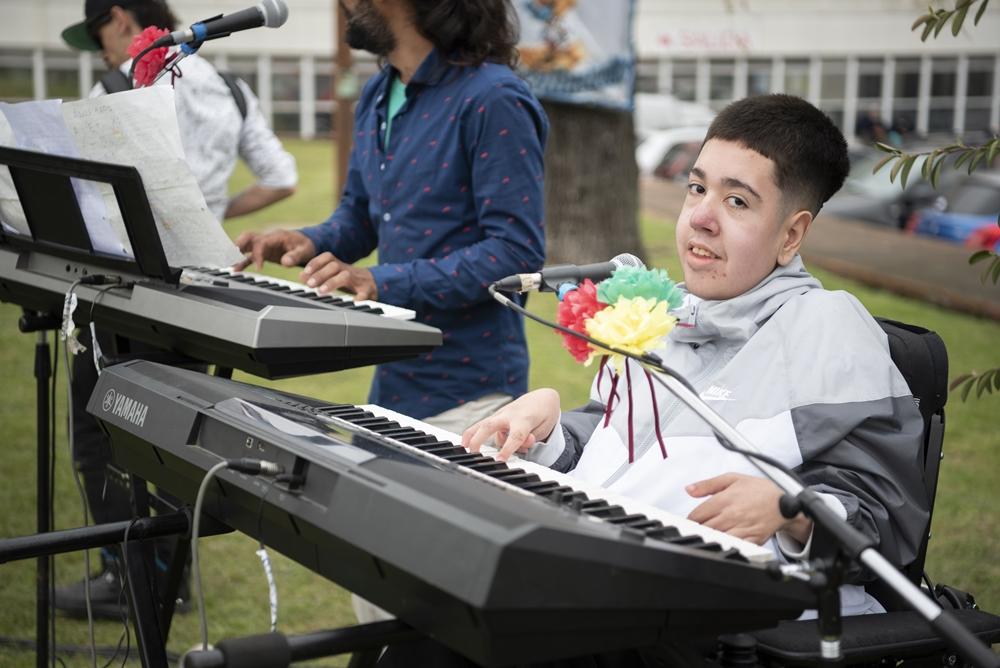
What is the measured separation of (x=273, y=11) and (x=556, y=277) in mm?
1190

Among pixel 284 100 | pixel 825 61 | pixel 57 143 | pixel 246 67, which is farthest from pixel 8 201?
pixel 825 61

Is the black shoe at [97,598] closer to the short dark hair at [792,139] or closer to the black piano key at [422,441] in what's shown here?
the black piano key at [422,441]

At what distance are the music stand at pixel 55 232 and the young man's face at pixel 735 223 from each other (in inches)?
45.2

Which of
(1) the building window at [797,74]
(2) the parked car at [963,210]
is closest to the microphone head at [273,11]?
(2) the parked car at [963,210]

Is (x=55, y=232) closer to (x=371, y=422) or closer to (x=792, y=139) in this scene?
(x=371, y=422)

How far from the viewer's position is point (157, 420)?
1968 millimetres

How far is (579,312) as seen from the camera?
5.84ft

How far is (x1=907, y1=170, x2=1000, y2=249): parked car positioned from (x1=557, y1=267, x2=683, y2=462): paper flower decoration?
11.0 meters

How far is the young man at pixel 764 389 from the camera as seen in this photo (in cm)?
192

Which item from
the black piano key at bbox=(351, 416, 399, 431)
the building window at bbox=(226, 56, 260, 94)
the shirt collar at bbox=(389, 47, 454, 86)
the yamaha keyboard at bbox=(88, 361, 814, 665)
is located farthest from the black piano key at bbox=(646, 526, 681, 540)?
the building window at bbox=(226, 56, 260, 94)

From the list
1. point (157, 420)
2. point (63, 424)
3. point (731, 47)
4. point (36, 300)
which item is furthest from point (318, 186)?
point (731, 47)

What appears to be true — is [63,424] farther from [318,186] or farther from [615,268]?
[318,186]

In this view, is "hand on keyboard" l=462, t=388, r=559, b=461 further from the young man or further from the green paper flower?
the green paper flower

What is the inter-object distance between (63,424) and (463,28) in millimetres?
4055
